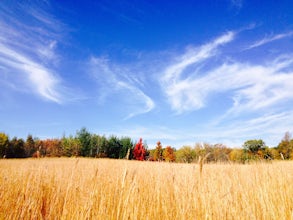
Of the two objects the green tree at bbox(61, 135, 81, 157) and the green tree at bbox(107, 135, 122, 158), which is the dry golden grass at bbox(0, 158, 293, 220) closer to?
the green tree at bbox(61, 135, 81, 157)

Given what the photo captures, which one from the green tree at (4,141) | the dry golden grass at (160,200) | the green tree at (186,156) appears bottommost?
the dry golden grass at (160,200)

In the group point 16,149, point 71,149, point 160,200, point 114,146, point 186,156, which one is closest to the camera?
point 160,200

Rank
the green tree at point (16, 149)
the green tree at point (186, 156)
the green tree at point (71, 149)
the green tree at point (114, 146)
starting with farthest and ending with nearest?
1. the green tree at point (114, 146)
2. the green tree at point (16, 149)
3. the green tree at point (71, 149)
4. the green tree at point (186, 156)

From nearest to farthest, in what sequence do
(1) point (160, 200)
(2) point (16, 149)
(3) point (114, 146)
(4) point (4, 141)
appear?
(1) point (160, 200) < (4) point (4, 141) < (2) point (16, 149) < (3) point (114, 146)

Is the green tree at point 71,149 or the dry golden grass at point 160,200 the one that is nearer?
the dry golden grass at point 160,200

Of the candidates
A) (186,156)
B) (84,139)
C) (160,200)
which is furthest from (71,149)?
(160,200)

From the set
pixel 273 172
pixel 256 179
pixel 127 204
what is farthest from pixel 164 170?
pixel 127 204

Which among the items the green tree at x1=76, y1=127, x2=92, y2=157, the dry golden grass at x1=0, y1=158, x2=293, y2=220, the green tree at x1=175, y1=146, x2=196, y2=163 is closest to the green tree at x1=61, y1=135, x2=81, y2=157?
the green tree at x1=76, y1=127, x2=92, y2=157

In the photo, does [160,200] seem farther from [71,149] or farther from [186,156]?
[71,149]

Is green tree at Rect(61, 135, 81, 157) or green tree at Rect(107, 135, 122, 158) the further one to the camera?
green tree at Rect(107, 135, 122, 158)

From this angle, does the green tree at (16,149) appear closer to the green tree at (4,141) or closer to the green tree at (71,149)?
the green tree at (4,141)

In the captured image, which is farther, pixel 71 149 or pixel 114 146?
pixel 114 146

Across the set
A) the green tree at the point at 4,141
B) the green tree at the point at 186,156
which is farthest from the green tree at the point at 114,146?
the green tree at the point at 4,141

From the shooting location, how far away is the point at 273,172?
423cm
